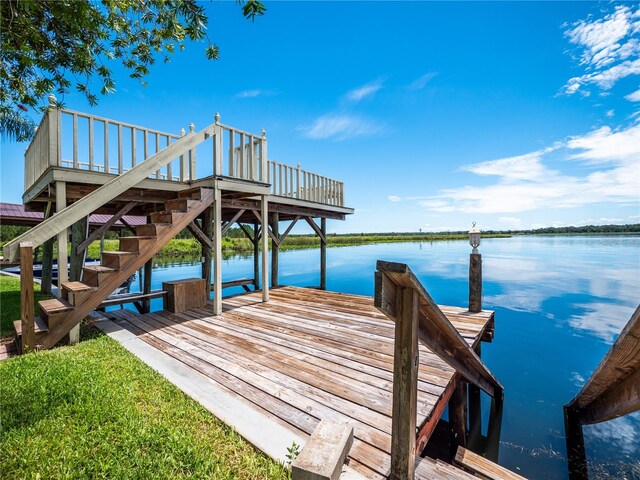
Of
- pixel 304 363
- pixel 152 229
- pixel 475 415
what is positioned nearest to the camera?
pixel 304 363

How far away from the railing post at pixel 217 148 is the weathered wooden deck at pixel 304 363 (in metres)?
2.92

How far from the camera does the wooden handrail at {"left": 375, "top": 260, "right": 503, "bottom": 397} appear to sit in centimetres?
139

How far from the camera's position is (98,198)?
13.1 ft

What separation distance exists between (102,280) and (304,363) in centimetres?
310

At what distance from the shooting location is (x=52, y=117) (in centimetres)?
436

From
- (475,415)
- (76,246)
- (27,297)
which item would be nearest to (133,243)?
(27,297)

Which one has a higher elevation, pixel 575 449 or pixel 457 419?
pixel 457 419

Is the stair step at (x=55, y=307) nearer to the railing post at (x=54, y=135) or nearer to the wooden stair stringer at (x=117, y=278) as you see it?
the wooden stair stringer at (x=117, y=278)

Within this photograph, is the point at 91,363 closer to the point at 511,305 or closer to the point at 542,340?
the point at 542,340

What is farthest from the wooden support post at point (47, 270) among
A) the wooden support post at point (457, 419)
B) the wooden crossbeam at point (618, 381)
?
the wooden crossbeam at point (618, 381)

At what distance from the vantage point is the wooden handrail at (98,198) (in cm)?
328

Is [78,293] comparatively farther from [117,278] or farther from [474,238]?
[474,238]

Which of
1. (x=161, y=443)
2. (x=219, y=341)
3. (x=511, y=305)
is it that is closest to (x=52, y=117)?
(x=219, y=341)

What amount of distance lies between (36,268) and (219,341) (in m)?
14.5
